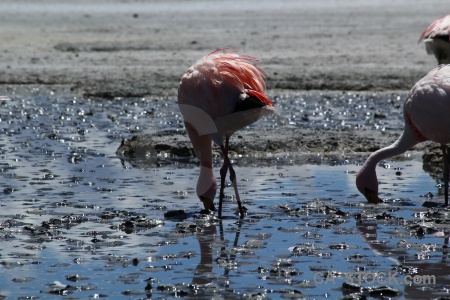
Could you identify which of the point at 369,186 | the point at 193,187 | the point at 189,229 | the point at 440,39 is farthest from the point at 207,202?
the point at 440,39

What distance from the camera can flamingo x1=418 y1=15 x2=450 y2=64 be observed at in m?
9.70

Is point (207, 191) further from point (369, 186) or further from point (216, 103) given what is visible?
point (369, 186)

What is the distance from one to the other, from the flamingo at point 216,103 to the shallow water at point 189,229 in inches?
11.4

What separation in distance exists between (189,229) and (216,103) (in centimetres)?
105

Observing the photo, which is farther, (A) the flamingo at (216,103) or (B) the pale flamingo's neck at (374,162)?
(B) the pale flamingo's neck at (374,162)

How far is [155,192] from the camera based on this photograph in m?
7.79

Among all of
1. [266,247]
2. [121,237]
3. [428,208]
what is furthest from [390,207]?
[121,237]

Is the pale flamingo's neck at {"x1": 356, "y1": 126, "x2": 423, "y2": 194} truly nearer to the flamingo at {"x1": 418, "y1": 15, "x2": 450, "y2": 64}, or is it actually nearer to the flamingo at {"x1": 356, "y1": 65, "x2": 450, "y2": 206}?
the flamingo at {"x1": 356, "y1": 65, "x2": 450, "y2": 206}

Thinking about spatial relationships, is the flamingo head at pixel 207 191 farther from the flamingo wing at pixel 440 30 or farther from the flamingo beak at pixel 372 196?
the flamingo wing at pixel 440 30

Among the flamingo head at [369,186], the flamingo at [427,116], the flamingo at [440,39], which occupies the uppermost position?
the flamingo at [440,39]

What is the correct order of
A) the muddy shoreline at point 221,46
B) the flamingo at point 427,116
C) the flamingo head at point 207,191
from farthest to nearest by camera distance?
the muddy shoreline at point 221,46 < the flamingo at point 427,116 < the flamingo head at point 207,191

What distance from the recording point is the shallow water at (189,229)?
5.09 m

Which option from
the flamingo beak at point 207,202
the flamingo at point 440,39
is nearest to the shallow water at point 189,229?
the flamingo beak at point 207,202

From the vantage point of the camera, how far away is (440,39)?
9.76 m
